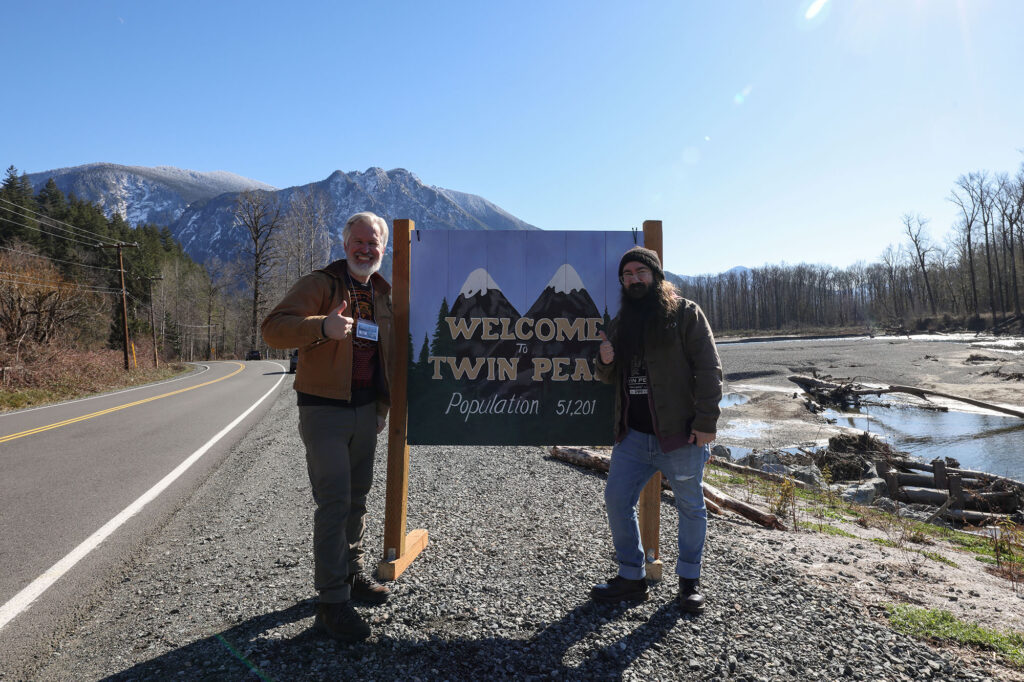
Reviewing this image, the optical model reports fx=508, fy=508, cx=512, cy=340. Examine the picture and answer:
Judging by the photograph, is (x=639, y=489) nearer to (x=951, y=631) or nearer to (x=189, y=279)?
(x=951, y=631)

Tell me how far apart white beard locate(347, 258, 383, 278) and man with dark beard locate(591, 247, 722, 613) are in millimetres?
1447

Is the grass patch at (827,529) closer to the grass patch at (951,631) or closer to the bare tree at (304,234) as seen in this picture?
the grass patch at (951,631)

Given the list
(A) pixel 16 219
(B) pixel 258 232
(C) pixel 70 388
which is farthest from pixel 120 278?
(A) pixel 16 219

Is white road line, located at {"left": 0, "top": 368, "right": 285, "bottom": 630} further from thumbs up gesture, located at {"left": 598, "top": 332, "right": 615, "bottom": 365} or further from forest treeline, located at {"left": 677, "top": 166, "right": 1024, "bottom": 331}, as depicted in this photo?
forest treeline, located at {"left": 677, "top": 166, "right": 1024, "bottom": 331}

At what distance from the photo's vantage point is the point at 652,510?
3408 mm

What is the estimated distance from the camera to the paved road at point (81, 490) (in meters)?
3.27

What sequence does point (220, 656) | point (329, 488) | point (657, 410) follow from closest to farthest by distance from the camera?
point (220, 656), point (329, 488), point (657, 410)

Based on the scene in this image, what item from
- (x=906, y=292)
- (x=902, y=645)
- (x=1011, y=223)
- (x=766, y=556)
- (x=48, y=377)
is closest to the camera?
(x=902, y=645)

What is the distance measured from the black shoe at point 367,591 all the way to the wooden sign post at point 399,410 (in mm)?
342

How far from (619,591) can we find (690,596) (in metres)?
0.39

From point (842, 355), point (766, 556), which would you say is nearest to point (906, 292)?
point (842, 355)

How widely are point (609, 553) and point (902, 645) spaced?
1.65m

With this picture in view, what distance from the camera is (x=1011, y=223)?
60.9 m

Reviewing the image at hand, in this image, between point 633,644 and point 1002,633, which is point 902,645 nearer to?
point 1002,633
